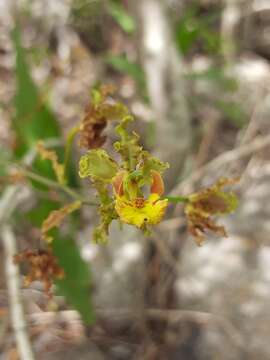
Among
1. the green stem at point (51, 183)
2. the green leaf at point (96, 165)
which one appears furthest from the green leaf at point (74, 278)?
the green leaf at point (96, 165)

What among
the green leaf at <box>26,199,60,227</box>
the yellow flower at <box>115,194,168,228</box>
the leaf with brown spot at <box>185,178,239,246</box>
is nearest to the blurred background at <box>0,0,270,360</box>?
the green leaf at <box>26,199,60,227</box>

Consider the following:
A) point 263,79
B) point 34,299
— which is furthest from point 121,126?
point 263,79

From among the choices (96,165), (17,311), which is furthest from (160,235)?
(96,165)

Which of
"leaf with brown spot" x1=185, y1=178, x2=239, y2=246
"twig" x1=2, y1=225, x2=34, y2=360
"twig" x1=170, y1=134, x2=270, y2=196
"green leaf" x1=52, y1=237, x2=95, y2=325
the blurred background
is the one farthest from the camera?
"twig" x1=170, y1=134, x2=270, y2=196

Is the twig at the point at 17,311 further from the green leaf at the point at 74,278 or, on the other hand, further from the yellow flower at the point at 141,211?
the yellow flower at the point at 141,211

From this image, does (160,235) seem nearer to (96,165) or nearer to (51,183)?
(51,183)

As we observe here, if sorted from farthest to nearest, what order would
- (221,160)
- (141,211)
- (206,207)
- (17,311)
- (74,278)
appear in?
1. (221,160)
2. (74,278)
3. (17,311)
4. (206,207)
5. (141,211)

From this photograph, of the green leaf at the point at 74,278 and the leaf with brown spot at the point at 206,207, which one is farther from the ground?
the green leaf at the point at 74,278

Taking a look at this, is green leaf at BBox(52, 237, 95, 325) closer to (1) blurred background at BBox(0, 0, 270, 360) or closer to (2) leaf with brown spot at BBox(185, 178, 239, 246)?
(1) blurred background at BBox(0, 0, 270, 360)
